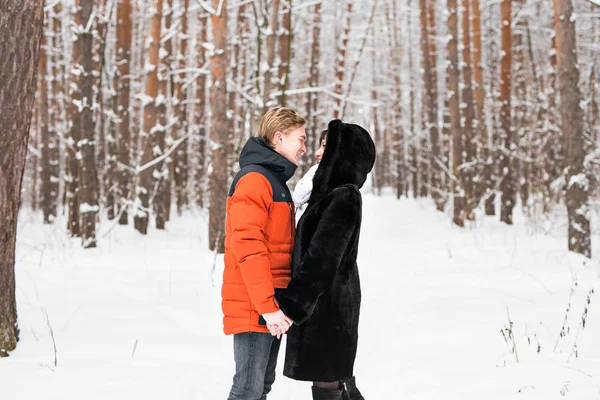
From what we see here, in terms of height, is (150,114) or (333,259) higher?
(150,114)

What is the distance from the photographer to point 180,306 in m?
5.57

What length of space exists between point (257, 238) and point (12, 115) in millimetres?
2318

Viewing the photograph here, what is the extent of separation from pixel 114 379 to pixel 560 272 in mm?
6161

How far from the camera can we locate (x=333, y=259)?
2.37 meters

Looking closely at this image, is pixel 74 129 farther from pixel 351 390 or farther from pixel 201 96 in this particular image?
pixel 351 390

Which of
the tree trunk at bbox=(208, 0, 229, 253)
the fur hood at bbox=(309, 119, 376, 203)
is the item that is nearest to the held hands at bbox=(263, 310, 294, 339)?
the fur hood at bbox=(309, 119, 376, 203)

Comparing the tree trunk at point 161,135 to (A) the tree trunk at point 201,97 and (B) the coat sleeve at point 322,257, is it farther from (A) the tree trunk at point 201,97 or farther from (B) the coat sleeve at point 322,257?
(B) the coat sleeve at point 322,257

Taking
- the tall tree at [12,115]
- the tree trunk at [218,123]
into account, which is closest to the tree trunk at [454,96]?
the tree trunk at [218,123]

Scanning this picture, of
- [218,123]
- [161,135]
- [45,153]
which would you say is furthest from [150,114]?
[45,153]

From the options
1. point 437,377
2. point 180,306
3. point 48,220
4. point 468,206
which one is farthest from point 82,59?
point 468,206

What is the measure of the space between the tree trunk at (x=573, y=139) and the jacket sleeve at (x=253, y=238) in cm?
798

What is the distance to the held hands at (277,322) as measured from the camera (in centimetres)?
A: 229

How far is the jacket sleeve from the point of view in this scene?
7.41 ft

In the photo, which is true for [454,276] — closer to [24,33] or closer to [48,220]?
[24,33]
